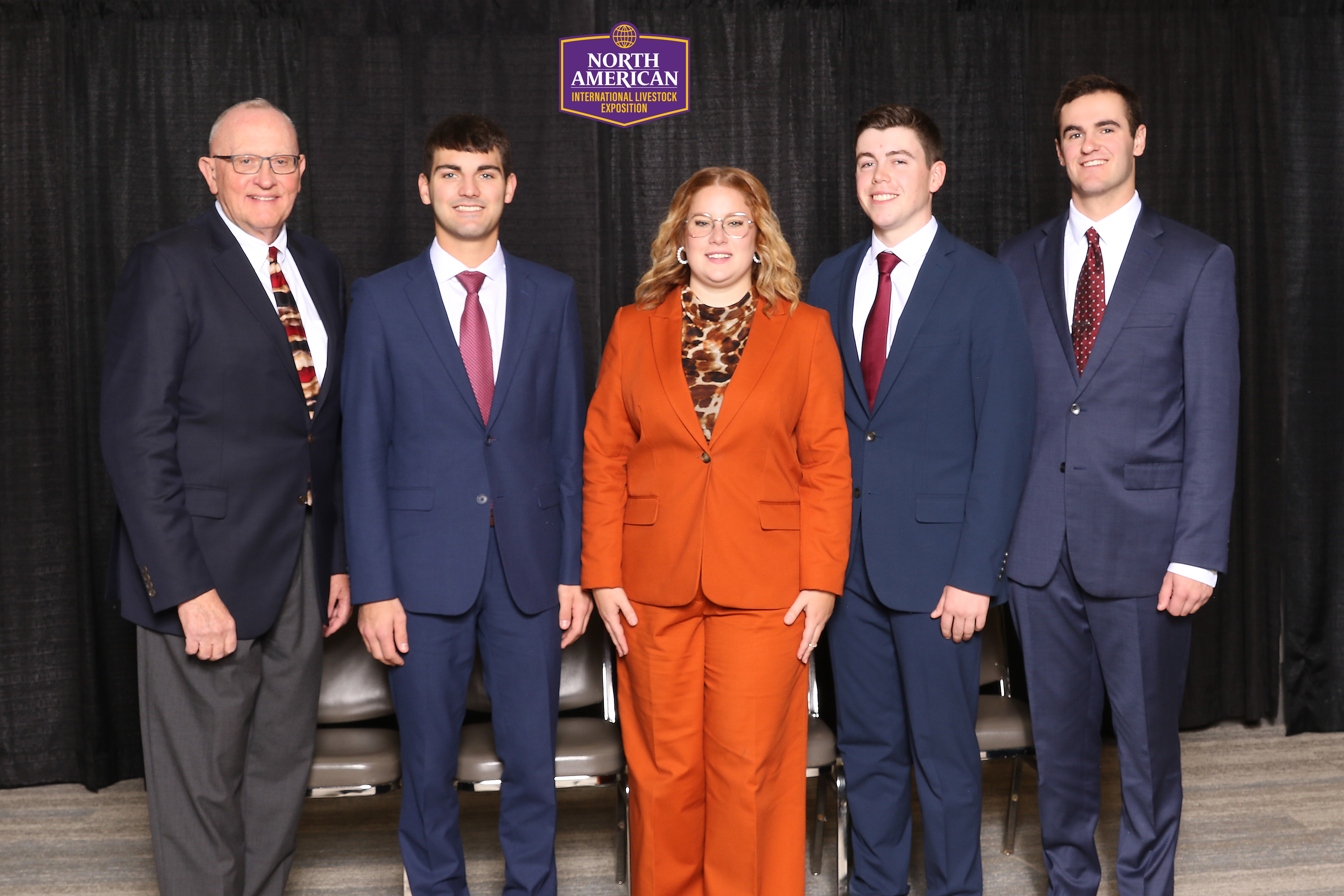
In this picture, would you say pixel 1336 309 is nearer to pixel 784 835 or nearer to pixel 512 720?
pixel 784 835

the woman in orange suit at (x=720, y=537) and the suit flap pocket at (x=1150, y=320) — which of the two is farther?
the suit flap pocket at (x=1150, y=320)

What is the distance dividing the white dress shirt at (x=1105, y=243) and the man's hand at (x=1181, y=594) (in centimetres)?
14

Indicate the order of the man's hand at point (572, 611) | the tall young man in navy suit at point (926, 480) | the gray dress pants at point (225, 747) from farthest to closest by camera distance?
1. the man's hand at point (572, 611)
2. the tall young man in navy suit at point (926, 480)
3. the gray dress pants at point (225, 747)

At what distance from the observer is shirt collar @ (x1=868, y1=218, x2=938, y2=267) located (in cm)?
255

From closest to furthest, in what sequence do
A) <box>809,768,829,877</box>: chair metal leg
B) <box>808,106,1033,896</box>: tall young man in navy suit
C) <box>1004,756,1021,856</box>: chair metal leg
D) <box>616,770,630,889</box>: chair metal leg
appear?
<box>808,106,1033,896</box>: tall young man in navy suit, <box>616,770,630,889</box>: chair metal leg, <box>809,768,829,877</box>: chair metal leg, <box>1004,756,1021,856</box>: chair metal leg

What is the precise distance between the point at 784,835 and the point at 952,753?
0.43 meters

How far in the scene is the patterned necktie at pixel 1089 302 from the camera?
2.60 metres

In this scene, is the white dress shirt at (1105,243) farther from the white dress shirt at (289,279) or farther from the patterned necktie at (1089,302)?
Result: the white dress shirt at (289,279)

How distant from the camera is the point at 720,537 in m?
2.36

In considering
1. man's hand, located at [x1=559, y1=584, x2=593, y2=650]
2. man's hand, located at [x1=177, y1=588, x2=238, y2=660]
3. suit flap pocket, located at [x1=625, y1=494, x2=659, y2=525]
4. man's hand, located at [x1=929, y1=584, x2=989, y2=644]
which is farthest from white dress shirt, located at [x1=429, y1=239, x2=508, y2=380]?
man's hand, located at [x1=929, y1=584, x2=989, y2=644]

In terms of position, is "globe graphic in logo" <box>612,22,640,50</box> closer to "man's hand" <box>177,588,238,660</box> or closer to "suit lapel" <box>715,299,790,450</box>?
"suit lapel" <box>715,299,790,450</box>

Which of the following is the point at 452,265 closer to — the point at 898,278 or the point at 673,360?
the point at 673,360

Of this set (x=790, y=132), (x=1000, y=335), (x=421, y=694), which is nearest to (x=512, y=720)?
(x=421, y=694)

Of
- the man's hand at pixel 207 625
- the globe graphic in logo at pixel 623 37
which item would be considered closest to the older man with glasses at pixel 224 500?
the man's hand at pixel 207 625
